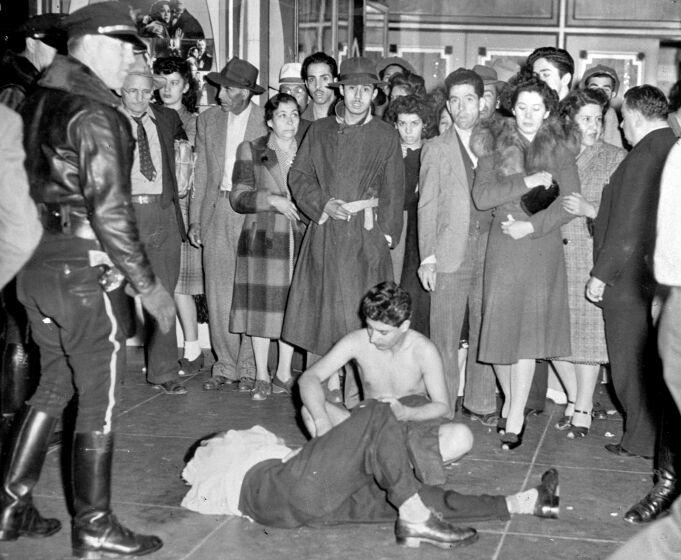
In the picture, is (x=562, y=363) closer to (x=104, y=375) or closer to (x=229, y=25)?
(x=104, y=375)

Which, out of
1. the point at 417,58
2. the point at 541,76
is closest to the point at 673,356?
the point at 541,76

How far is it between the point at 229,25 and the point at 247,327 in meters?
2.61

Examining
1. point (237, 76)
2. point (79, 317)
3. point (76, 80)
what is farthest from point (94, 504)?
point (237, 76)

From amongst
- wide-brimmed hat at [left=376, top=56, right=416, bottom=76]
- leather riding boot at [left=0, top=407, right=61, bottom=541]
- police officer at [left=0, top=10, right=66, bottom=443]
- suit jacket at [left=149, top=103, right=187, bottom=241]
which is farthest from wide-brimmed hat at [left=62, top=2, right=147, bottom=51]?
wide-brimmed hat at [left=376, top=56, right=416, bottom=76]

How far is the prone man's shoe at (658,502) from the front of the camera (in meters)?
4.47

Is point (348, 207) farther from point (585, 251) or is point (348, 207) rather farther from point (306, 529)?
point (306, 529)

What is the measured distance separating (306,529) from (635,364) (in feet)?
7.20

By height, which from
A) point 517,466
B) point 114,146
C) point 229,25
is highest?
point 229,25

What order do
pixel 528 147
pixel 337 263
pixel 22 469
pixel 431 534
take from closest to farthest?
1. pixel 22 469
2. pixel 431 534
3. pixel 528 147
4. pixel 337 263

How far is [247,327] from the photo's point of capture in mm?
6836

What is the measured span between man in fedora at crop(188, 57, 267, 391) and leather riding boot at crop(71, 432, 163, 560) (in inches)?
120

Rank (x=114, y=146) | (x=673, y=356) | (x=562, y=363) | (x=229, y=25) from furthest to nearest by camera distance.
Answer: (x=229, y=25) → (x=562, y=363) → (x=114, y=146) → (x=673, y=356)

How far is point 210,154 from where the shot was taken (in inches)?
278

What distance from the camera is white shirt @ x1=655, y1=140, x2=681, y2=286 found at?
3.33m
